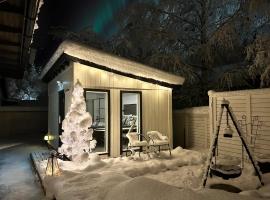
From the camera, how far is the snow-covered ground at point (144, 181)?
3676 mm

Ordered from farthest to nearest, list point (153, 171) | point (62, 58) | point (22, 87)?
point (22, 87) < point (62, 58) < point (153, 171)

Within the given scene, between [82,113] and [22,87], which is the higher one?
[22,87]

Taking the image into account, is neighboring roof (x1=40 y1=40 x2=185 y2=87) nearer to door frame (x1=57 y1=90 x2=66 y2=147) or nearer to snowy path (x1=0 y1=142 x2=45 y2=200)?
door frame (x1=57 y1=90 x2=66 y2=147)

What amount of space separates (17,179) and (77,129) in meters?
1.83

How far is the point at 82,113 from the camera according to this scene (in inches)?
289

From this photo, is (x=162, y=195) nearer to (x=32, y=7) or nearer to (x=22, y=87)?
(x=32, y=7)

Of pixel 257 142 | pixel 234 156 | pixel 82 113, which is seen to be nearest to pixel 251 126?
pixel 257 142

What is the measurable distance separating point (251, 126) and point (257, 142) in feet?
1.46

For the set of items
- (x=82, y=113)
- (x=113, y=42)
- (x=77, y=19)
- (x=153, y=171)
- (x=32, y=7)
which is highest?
(x=77, y=19)

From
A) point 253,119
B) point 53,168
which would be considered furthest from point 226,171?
point 53,168

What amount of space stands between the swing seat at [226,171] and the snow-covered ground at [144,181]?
38 centimetres

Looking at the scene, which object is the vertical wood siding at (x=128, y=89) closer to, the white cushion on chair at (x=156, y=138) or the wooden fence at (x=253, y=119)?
the white cushion on chair at (x=156, y=138)

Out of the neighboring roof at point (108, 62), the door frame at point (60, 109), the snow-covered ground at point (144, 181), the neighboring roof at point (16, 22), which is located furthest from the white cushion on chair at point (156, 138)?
the neighboring roof at point (16, 22)

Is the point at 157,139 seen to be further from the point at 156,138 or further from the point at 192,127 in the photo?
the point at 192,127
